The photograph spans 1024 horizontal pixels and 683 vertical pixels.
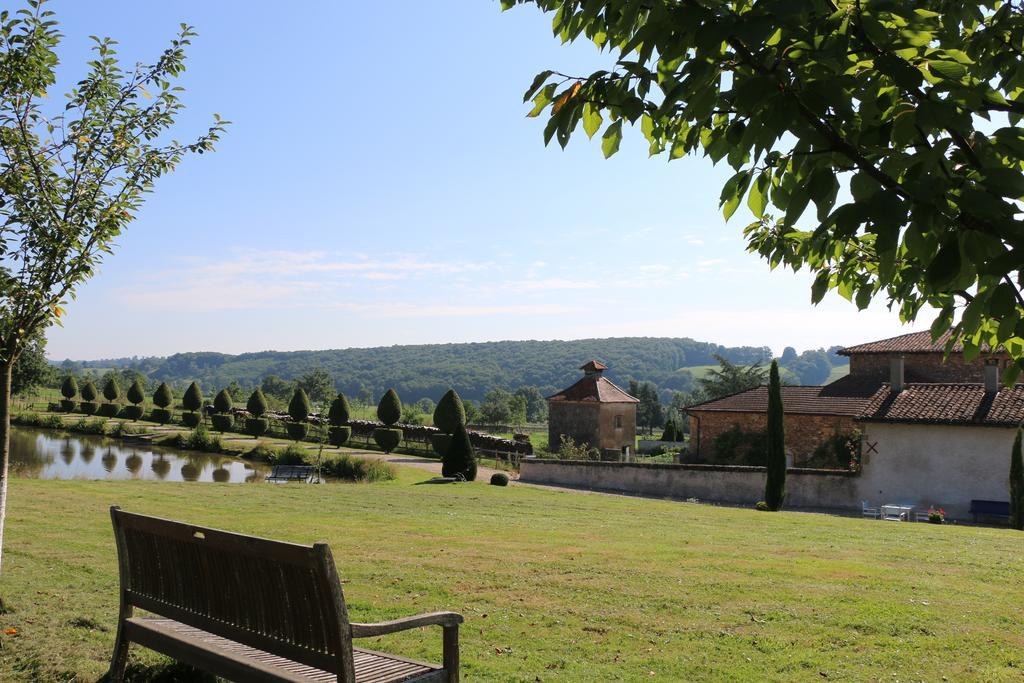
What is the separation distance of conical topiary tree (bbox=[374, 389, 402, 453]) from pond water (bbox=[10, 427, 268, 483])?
8165 millimetres

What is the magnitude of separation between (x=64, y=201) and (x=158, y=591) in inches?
137

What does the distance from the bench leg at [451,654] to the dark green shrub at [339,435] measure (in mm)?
38592

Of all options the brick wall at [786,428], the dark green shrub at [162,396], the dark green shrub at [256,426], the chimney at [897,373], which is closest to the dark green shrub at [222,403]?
the dark green shrub at [256,426]

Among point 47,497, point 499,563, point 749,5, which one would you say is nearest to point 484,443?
point 47,497

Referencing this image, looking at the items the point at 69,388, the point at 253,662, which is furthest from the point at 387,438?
the point at 253,662

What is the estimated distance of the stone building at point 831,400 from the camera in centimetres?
2889

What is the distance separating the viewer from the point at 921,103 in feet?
6.04

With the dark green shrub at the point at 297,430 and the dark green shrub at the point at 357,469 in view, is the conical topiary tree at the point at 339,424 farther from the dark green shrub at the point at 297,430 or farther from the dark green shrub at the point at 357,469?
the dark green shrub at the point at 357,469

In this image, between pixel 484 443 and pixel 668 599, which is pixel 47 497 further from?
pixel 484 443

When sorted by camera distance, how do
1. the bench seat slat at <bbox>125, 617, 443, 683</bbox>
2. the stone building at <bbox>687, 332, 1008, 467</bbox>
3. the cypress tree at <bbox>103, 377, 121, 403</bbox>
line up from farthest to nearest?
1. the cypress tree at <bbox>103, 377, 121, 403</bbox>
2. the stone building at <bbox>687, 332, 1008, 467</bbox>
3. the bench seat slat at <bbox>125, 617, 443, 683</bbox>

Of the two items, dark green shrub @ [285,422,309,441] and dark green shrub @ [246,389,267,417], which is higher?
dark green shrub @ [246,389,267,417]

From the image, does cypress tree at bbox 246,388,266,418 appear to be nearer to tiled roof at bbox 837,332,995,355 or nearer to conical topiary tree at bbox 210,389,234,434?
conical topiary tree at bbox 210,389,234,434

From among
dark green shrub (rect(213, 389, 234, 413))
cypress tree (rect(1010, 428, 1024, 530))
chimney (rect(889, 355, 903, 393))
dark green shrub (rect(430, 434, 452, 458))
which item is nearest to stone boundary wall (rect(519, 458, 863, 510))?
chimney (rect(889, 355, 903, 393))

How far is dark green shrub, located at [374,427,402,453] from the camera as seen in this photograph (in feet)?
128
